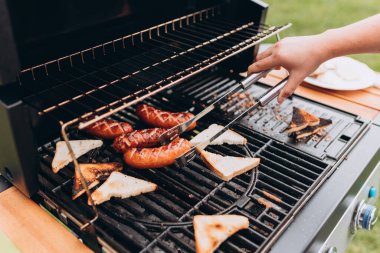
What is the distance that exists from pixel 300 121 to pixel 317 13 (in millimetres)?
5137

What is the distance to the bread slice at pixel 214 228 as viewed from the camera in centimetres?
124

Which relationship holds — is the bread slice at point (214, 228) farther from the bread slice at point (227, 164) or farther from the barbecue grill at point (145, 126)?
the bread slice at point (227, 164)

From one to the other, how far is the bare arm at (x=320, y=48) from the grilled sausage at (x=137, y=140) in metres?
0.54

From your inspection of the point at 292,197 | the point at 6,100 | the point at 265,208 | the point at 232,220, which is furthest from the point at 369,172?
the point at 6,100

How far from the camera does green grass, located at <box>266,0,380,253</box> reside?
231 inches

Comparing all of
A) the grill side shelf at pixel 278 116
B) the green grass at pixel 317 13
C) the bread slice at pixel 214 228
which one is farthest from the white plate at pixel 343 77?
the green grass at pixel 317 13

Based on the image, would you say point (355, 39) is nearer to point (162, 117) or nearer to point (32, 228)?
point (162, 117)

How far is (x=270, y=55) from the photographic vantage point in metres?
1.64

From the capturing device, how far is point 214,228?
1.28 m

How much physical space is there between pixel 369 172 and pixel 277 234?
2.28 ft

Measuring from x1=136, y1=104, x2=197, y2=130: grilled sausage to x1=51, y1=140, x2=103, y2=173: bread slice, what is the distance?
0.26 m

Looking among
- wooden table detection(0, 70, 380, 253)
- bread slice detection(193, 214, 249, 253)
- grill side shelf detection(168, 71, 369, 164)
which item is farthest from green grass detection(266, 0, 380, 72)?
wooden table detection(0, 70, 380, 253)

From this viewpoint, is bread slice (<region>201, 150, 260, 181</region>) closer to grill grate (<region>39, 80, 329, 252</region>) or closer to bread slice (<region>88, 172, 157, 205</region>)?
grill grate (<region>39, 80, 329, 252</region>)

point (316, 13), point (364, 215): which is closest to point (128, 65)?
point (364, 215)
